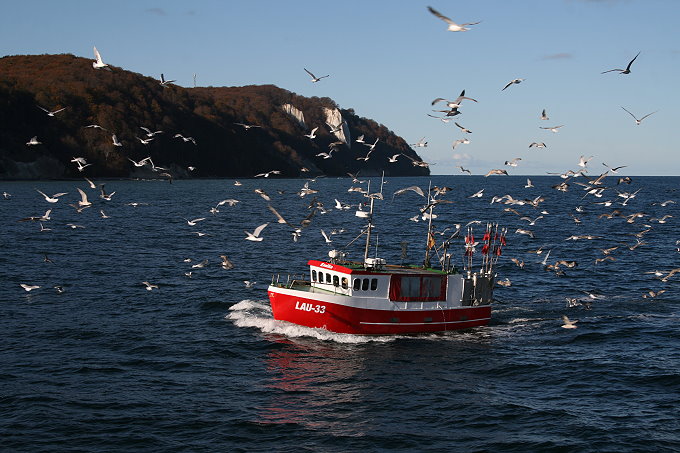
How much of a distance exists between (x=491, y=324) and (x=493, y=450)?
18.8 m

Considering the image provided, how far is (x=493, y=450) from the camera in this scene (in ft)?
80.2

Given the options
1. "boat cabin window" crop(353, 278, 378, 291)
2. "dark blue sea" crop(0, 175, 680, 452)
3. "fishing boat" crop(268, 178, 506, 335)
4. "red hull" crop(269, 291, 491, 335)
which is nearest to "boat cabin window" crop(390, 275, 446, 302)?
"fishing boat" crop(268, 178, 506, 335)

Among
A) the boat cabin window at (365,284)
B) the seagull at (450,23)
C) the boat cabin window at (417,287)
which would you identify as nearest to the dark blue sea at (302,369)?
the boat cabin window at (417,287)

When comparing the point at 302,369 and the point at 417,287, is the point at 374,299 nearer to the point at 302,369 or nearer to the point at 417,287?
the point at 417,287

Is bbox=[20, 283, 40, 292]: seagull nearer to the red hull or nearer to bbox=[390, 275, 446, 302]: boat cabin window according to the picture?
the red hull

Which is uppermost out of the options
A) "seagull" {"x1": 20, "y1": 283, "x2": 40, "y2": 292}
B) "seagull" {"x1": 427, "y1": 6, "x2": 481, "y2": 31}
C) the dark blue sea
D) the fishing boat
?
"seagull" {"x1": 427, "y1": 6, "x2": 481, "y2": 31}

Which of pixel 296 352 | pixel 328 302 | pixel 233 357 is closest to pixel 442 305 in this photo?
pixel 328 302

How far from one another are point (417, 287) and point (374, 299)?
268 cm

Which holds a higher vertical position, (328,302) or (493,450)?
(328,302)

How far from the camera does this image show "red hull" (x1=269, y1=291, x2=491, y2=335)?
125ft

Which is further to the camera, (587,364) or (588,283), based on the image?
(588,283)

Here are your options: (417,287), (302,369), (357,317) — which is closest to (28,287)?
(357,317)

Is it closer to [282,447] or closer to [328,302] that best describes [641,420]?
[282,447]

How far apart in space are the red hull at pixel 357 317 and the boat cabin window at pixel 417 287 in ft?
2.63
